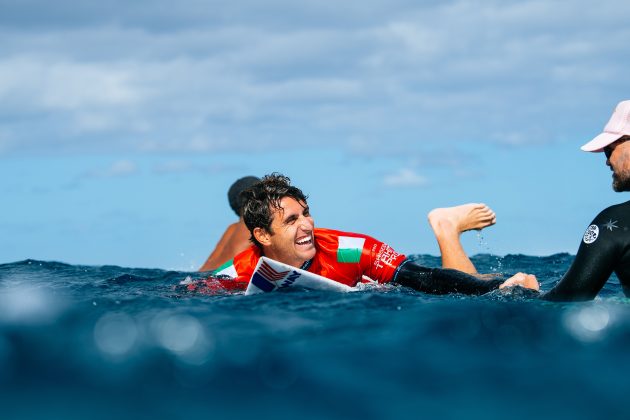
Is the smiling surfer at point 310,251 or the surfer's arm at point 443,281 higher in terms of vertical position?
the smiling surfer at point 310,251

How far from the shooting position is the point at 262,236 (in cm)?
862

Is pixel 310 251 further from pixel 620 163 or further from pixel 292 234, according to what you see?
pixel 620 163

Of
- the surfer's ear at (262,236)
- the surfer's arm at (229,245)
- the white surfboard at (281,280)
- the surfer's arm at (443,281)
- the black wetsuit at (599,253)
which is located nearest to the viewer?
the black wetsuit at (599,253)

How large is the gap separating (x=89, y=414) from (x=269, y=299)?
8.62ft

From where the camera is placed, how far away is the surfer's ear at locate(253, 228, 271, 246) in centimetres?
859

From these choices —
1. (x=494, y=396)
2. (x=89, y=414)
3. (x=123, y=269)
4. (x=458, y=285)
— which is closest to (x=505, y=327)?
(x=494, y=396)

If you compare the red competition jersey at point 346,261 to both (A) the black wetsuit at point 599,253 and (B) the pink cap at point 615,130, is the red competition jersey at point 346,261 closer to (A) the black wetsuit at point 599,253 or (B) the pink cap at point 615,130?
(A) the black wetsuit at point 599,253

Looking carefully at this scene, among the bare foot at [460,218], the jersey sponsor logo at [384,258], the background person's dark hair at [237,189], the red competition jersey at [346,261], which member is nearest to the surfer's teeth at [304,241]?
the red competition jersey at [346,261]

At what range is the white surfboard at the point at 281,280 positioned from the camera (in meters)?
7.82

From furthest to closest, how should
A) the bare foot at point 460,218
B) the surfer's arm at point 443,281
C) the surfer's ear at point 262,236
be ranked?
the bare foot at point 460,218
the surfer's ear at point 262,236
the surfer's arm at point 443,281

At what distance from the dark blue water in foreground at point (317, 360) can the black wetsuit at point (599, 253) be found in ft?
0.52

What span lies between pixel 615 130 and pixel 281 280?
3.18 metres

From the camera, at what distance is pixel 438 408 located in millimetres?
4930

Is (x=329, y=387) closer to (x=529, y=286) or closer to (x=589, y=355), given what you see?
(x=589, y=355)
